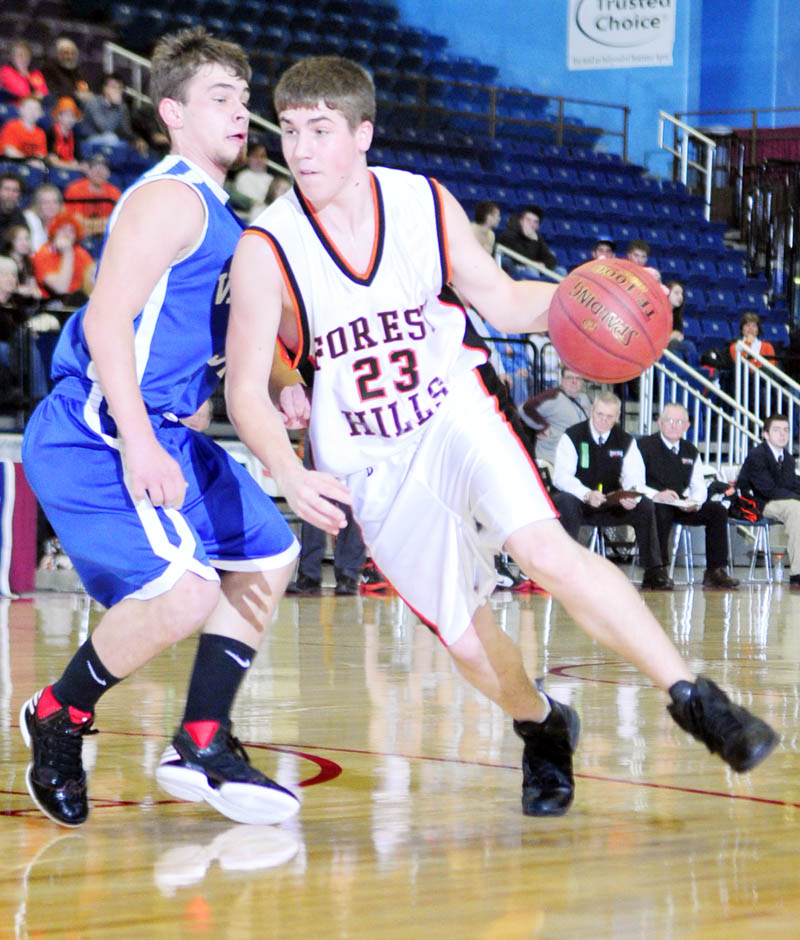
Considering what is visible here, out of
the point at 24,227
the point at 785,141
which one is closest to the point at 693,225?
the point at 785,141

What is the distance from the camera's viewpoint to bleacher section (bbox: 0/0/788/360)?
49.1 ft

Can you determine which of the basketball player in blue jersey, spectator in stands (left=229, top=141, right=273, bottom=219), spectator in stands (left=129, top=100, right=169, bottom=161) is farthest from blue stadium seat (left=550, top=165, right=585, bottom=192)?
the basketball player in blue jersey

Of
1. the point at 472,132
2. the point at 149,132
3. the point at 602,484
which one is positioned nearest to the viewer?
the point at 602,484

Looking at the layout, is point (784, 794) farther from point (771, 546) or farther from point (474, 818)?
point (771, 546)

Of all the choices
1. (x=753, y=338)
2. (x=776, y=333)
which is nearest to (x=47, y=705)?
(x=753, y=338)

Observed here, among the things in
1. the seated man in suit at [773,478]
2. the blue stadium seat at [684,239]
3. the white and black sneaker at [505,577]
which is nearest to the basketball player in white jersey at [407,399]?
the white and black sneaker at [505,577]

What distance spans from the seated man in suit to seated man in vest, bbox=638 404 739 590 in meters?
0.41

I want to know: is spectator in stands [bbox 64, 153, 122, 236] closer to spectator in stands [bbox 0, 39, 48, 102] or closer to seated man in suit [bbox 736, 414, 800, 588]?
spectator in stands [bbox 0, 39, 48, 102]

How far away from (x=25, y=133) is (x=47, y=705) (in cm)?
849

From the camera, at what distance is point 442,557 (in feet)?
9.56

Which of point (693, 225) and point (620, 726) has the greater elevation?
point (693, 225)

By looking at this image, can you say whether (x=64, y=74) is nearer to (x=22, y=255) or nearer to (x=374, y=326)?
(x=22, y=255)

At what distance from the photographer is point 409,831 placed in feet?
8.84

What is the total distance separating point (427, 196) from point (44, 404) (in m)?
0.86
